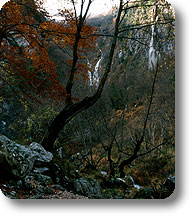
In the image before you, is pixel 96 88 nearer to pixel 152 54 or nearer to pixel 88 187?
pixel 152 54

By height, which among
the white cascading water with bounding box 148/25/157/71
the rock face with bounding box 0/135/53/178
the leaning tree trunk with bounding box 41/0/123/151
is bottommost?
the rock face with bounding box 0/135/53/178

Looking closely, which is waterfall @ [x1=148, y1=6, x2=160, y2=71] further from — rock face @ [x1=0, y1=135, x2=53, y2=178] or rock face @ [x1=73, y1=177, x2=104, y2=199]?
rock face @ [x1=0, y1=135, x2=53, y2=178]

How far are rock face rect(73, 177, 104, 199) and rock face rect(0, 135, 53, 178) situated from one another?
0.52 meters

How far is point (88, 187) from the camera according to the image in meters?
2.41

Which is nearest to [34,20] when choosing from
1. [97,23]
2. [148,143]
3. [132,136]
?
[97,23]

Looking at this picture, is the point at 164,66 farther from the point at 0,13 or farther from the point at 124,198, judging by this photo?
the point at 0,13

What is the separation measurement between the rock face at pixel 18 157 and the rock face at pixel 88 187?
524mm

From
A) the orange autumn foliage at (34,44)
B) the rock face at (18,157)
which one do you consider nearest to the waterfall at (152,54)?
the orange autumn foliage at (34,44)

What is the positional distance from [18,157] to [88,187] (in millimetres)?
962

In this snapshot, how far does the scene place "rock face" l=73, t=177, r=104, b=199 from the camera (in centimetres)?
237

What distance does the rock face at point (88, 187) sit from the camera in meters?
2.37

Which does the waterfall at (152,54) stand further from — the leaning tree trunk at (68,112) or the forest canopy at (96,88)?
the leaning tree trunk at (68,112)

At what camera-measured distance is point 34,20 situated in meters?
3.00

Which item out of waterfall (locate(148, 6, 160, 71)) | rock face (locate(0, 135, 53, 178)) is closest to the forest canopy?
waterfall (locate(148, 6, 160, 71))
